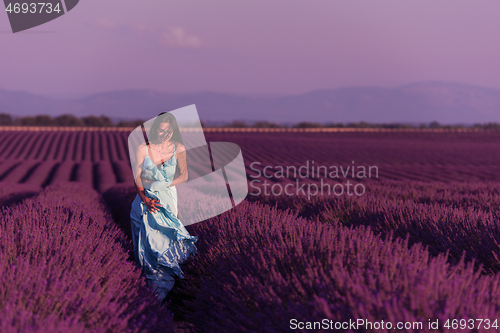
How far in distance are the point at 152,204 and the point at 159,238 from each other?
1.16 ft

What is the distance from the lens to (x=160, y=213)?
371 centimetres

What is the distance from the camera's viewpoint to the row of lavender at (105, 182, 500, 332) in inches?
66.9

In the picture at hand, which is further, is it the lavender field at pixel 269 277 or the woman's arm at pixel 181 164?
the woman's arm at pixel 181 164

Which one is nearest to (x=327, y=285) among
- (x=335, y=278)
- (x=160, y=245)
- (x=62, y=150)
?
(x=335, y=278)

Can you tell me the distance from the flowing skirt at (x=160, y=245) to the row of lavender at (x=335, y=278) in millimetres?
197

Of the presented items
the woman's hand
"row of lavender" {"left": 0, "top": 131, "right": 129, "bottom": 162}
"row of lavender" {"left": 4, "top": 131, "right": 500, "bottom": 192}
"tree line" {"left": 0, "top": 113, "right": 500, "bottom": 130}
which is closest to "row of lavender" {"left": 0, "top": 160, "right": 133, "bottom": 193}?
"row of lavender" {"left": 4, "top": 131, "right": 500, "bottom": 192}

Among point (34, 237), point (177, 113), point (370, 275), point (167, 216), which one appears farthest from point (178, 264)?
point (370, 275)

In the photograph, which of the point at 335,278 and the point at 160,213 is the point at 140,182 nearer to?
the point at 160,213

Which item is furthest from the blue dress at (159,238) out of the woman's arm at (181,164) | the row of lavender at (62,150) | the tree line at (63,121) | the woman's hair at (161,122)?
the tree line at (63,121)

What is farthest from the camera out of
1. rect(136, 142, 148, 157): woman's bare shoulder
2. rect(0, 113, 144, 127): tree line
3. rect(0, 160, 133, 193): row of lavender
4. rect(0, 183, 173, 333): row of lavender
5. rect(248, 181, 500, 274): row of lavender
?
rect(0, 113, 144, 127): tree line

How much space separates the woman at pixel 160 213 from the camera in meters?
3.61

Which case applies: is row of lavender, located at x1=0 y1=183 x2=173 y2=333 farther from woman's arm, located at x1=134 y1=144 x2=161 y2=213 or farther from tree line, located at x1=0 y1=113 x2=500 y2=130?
tree line, located at x1=0 y1=113 x2=500 y2=130

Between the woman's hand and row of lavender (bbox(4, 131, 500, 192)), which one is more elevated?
the woman's hand

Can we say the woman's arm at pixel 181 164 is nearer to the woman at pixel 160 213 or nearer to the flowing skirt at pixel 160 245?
the woman at pixel 160 213
